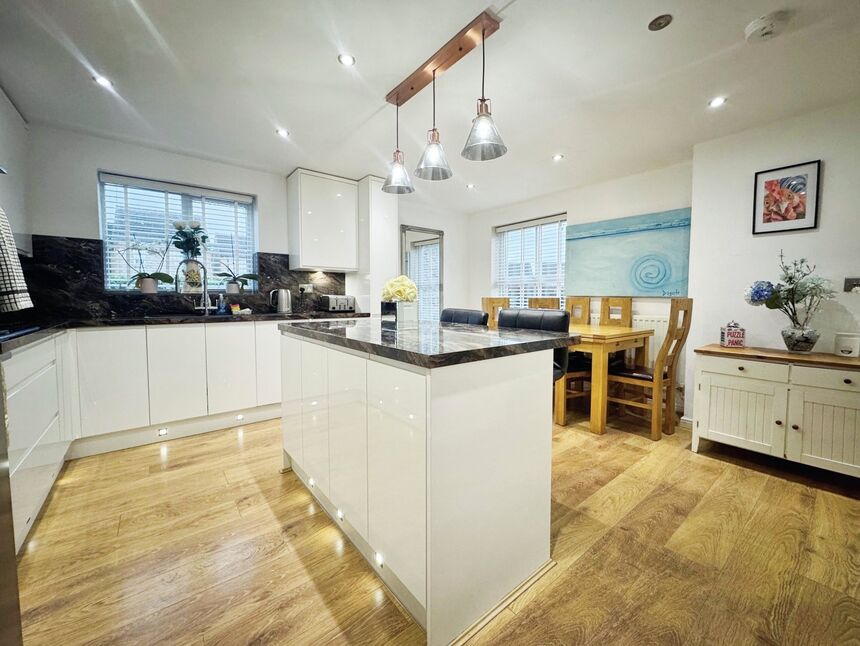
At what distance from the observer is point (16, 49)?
178cm

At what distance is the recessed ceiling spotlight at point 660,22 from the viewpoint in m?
1.57

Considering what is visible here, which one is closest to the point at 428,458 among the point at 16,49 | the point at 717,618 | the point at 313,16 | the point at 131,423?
the point at 717,618

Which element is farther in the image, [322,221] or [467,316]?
[322,221]

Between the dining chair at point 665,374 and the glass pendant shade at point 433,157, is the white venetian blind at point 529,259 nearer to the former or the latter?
the dining chair at point 665,374

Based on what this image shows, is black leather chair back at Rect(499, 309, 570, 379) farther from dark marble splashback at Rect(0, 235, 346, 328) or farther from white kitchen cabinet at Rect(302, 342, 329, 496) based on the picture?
dark marble splashback at Rect(0, 235, 346, 328)

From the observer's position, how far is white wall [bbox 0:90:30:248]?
2119mm

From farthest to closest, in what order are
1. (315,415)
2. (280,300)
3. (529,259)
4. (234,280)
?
(529,259)
(280,300)
(234,280)
(315,415)

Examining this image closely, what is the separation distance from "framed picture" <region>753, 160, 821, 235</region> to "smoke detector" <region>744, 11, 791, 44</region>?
1.28 metres

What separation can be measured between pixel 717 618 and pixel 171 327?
352cm

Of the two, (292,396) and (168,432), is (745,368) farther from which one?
(168,432)

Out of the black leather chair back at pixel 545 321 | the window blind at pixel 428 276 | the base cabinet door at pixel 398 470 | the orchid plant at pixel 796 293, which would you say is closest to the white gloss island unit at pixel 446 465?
the base cabinet door at pixel 398 470

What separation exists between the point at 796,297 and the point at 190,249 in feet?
15.5

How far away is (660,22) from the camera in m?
1.60

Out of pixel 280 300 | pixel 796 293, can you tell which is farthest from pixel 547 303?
pixel 280 300
